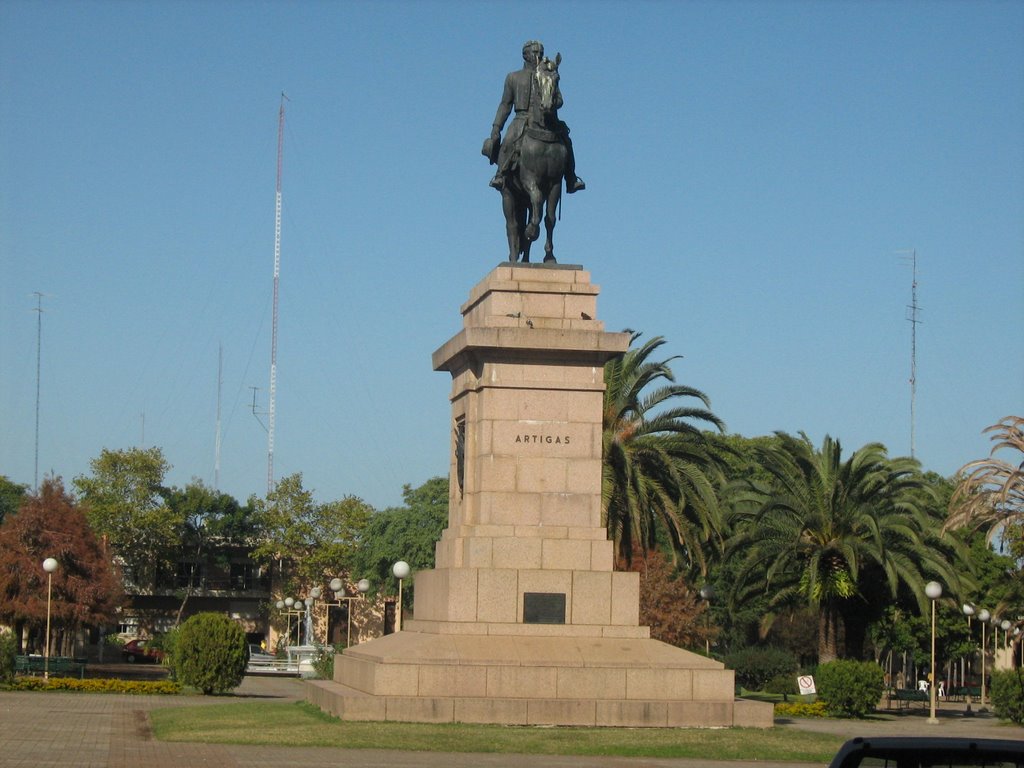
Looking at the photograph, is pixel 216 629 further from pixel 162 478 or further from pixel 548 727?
pixel 162 478

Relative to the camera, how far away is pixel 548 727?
20.7 meters

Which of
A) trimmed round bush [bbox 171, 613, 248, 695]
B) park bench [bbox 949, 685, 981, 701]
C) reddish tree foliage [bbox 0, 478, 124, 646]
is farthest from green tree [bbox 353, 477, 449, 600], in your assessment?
trimmed round bush [bbox 171, 613, 248, 695]

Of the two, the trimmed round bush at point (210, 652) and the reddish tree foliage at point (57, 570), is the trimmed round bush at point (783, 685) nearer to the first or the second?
the trimmed round bush at point (210, 652)

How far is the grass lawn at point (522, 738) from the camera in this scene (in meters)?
18.7

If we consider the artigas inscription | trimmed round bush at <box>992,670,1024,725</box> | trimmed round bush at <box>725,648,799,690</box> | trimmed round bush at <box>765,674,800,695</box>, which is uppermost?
the artigas inscription

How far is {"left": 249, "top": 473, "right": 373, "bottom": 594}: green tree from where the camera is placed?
80.0 m

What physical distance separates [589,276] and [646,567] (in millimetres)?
24204

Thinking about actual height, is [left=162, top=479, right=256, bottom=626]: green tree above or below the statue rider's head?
below

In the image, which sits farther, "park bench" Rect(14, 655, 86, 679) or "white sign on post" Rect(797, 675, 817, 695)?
"park bench" Rect(14, 655, 86, 679)

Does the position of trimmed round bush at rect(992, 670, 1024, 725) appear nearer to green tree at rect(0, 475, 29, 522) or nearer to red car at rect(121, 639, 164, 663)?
red car at rect(121, 639, 164, 663)

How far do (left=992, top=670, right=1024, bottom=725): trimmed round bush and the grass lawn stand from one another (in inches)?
386

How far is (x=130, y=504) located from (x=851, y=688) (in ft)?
180

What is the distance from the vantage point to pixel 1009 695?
99.8 feet

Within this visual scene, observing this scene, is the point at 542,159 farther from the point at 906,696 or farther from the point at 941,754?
the point at 906,696
